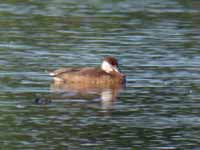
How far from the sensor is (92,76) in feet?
66.7

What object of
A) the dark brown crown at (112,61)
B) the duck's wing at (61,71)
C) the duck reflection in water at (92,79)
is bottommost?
the duck reflection in water at (92,79)

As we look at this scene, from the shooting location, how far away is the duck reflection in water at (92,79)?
19719mm

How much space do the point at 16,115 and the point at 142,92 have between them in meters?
2.98

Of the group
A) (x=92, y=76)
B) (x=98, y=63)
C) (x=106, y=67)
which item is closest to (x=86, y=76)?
→ (x=92, y=76)

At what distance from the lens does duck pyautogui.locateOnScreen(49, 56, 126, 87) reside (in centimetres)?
2008

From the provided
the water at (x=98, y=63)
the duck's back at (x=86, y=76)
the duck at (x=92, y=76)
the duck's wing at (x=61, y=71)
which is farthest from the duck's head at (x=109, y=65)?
the duck's wing at (x=61, y=71)

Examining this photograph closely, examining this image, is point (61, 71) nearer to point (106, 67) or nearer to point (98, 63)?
point (106, 67)

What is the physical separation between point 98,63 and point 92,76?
152 centimetres

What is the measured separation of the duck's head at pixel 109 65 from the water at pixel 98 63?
0.40 meters

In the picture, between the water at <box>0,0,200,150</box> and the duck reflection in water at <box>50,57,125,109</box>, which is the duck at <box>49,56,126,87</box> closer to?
the duck reflection in water at <box>50,57,125,109</box>

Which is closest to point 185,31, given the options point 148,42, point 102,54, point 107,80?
point 148,42

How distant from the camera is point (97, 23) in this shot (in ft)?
90.4

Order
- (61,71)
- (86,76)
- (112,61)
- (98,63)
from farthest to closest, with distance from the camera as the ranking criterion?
(98,63)
(112,61)
(86,76)
(61,71)

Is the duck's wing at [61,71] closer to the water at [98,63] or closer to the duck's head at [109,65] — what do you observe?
the water at [98,63]
